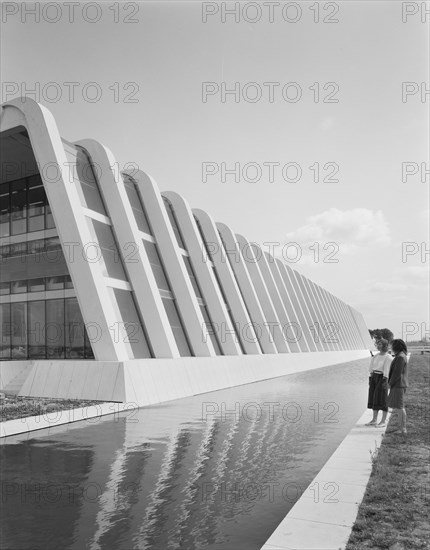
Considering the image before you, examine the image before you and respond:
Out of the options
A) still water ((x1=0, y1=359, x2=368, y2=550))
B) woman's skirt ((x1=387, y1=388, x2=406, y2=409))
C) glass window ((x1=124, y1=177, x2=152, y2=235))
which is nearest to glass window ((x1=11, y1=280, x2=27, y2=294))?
glass window ((x1=124, y1=177, x2=152, y2=235))

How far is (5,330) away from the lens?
24.6 meters

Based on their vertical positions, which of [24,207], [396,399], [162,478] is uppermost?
[24,207]

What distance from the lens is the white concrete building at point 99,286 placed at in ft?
56.9

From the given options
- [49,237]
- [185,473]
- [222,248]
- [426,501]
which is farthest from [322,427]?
[222,248]

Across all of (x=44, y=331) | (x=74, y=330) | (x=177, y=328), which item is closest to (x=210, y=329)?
(x=177, y=328)

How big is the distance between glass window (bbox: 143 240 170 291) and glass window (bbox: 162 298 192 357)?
76 cm

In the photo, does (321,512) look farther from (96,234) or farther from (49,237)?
(49,237)

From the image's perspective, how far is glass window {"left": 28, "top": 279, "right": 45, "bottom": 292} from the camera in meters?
23.1

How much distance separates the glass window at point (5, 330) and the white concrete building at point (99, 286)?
1.9 inches

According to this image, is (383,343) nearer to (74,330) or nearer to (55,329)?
(74,330)

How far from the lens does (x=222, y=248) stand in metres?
32.8

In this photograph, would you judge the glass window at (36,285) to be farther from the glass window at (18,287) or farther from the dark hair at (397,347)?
the dark hair at (397,347)

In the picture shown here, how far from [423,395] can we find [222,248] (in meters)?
17.5

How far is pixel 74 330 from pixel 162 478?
15.8 m
